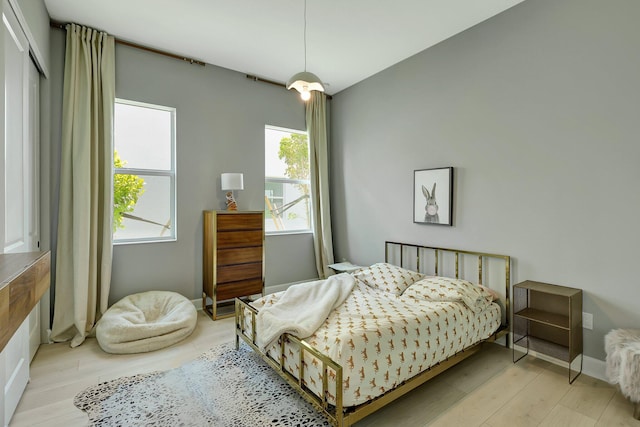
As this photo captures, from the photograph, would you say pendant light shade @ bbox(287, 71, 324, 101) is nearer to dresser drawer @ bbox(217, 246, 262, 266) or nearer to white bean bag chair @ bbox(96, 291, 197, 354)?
dresser drawer @ bbox(217, 246, 262, 266)

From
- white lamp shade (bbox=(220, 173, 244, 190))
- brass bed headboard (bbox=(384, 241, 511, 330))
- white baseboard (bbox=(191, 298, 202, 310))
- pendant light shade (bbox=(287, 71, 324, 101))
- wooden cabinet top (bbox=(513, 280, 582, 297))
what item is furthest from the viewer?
white baseboard (bbox=(191, 298, 202, 310))

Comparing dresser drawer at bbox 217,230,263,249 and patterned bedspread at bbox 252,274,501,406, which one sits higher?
dresser drawer at bbox 217,230,263,249

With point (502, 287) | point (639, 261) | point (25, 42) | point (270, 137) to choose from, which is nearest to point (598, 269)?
point (639, 261)

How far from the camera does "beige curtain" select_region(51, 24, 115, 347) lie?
2904 millimetres

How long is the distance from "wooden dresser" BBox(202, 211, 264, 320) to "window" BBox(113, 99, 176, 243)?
0.52 meters

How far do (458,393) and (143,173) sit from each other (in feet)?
11.9

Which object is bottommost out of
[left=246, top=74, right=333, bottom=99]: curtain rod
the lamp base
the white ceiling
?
the lamp base

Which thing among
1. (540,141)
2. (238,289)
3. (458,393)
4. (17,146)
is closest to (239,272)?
(238,289)

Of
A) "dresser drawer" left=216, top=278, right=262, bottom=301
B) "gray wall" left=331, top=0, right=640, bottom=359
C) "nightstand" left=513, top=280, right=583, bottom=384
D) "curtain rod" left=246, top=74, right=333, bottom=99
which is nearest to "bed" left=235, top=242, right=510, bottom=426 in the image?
"nightstand" left=513, top=280, right=583, bottom=384

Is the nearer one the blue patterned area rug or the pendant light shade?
the blue patterned area rug

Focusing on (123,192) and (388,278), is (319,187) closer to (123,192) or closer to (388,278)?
(388,278)

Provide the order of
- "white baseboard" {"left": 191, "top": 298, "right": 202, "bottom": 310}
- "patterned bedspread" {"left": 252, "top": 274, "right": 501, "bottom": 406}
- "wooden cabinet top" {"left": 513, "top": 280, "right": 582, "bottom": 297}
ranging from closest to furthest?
"patterned bedspread" {"left": 252, "top": 274, "right": 501, "bottom": 406}, "wooden cabinet top" {"left": 513, "top": 280, "right": 582, "bottom": 297}, "white baseboard" {"left": 191, "top": 298, "right": 202, "bottom": 310}

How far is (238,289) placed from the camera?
11.9ft

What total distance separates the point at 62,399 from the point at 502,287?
350 cm
